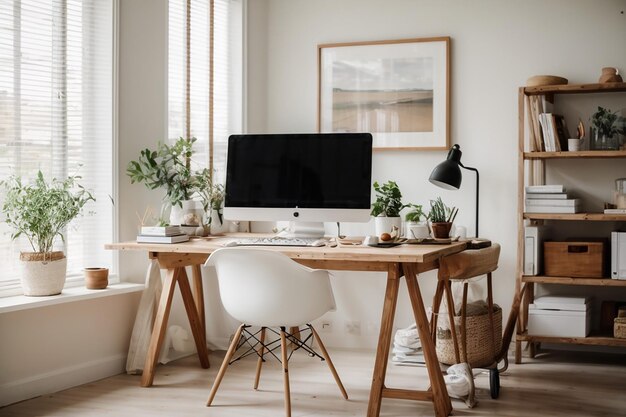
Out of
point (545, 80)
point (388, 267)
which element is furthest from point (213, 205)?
point (545, 80)

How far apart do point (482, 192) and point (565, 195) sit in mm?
543

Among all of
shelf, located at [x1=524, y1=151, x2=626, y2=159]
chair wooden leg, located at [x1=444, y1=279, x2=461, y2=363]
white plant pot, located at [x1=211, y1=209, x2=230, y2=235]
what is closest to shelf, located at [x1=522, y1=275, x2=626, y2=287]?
shelf, located at [x1=524, y1=151, x2=626, y2=159]

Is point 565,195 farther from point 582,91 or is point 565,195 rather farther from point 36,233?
point 36,233

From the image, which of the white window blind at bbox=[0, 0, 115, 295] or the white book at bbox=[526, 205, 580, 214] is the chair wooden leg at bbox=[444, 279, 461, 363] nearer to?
Answer: the white book at bbox=[526, 205, 580, 214]

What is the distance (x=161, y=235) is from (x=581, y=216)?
2.26 m

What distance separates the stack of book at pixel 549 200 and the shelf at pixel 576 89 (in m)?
0.53

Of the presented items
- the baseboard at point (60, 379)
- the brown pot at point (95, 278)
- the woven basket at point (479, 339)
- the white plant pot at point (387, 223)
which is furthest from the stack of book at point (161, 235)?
the woven basket at point (479, 339)

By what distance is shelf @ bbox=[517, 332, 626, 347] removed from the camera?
4.22 meters

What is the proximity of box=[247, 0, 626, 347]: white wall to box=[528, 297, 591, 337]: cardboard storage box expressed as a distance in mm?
336

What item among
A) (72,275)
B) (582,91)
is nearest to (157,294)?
(72,275)

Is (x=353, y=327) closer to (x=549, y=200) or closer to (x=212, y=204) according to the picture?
(x=212, y=204)

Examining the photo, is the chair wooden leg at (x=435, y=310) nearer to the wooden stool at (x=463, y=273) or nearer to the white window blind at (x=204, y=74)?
the wooden stool at (x=463, y=273)

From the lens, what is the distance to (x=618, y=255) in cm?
423

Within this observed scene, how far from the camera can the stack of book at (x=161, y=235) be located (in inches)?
149
